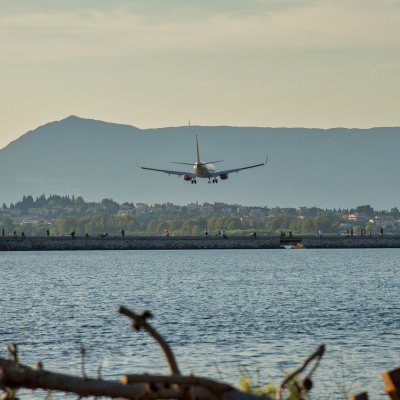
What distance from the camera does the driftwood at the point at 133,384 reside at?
7.67 m

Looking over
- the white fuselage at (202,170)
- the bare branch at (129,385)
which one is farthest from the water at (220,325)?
the white fuselage at (202,170)

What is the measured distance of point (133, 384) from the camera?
782cm

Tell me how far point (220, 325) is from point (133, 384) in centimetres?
5040

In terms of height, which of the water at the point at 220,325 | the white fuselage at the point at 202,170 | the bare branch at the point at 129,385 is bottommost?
the water at the point at 220,325

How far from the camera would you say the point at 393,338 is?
158 feet

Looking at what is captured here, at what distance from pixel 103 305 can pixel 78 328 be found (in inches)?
804

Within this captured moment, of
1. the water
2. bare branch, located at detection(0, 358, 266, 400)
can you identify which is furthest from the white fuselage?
bare branch, located at detection(0, 358, 266, 400)

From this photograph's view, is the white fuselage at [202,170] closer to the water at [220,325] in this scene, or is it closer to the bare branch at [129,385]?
the water at [220,325]

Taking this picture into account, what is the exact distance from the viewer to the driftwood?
7668 mm

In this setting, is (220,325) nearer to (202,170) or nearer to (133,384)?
(133,384)

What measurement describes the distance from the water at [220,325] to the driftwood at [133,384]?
3.12m

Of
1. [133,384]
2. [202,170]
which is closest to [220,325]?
[133,384]

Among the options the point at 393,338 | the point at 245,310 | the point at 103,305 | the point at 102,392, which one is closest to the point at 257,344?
the point at 393,338

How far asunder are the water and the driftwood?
312cm
